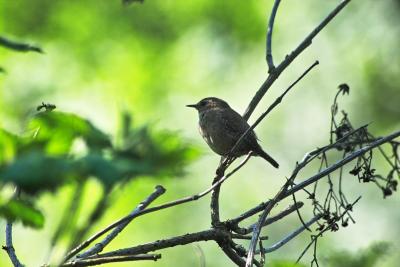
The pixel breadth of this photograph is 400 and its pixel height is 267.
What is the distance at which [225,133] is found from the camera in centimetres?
725

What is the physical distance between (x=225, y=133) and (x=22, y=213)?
18.7 ft

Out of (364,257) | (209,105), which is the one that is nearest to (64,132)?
(364,257)

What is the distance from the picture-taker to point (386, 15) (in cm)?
1533

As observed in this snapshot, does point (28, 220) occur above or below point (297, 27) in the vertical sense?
below

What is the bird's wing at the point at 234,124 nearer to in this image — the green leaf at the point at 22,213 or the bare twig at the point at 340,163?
the bare twig at the point at 340,163

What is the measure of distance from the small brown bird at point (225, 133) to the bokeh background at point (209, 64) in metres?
5.82

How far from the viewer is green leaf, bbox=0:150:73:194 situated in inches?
50.2

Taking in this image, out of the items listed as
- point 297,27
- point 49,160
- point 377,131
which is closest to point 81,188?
point 49,160

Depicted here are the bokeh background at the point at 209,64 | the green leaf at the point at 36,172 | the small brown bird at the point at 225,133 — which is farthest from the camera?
the bokeh background at the point at 209,64

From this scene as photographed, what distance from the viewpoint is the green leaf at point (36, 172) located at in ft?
4.18

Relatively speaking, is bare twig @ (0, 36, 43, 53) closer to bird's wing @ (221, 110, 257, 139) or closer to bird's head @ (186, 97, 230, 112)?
bird's wing @ (221, 110, 257, 139)

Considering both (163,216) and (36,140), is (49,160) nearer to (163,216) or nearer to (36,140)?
(36,140)

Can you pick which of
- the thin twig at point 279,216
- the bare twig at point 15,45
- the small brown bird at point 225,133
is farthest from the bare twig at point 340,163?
the small brown bird at point 225,133

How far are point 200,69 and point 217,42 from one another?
680mm
